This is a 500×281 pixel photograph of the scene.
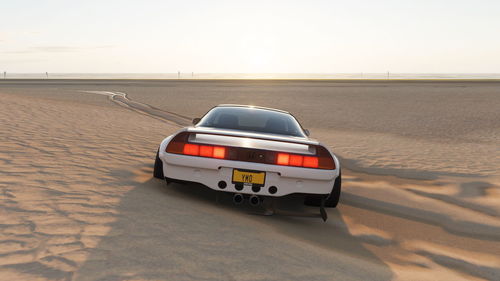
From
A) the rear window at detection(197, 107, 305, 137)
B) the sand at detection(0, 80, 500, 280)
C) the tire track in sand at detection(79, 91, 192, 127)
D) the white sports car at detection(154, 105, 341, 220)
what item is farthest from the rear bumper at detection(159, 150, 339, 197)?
the tire track in sand at detection(79, 91, 192, 127)

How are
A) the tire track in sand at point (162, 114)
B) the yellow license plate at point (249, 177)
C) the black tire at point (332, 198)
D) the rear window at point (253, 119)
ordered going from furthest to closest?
the tire track in sand at point (162, 114) < the rear window at point (253, 119) < the black tire at point (332, 198) < the yellow license plate at point (249, 177)

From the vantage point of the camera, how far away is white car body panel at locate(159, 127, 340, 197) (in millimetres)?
4152

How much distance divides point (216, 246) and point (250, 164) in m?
0.99

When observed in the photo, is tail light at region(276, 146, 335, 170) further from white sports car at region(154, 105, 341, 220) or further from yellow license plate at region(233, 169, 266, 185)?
yellow license plate at region(233, 169, 266, 185)

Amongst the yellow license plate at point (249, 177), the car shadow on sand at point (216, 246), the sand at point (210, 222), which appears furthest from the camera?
the yellow license plate at point (249, 177)

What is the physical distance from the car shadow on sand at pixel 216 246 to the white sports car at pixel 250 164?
323 millimetres

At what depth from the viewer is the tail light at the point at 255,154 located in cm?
414

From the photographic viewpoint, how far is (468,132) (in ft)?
48.7

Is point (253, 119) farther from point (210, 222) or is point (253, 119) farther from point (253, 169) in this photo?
point (210, 222)

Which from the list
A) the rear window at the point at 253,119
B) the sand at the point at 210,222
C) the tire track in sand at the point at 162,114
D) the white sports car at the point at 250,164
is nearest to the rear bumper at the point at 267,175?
the white sports car at the point at 250,164

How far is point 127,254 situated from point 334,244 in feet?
6.33

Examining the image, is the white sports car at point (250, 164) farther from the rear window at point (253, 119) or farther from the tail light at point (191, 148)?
the rear window at point (253, 119)

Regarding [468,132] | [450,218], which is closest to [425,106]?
[468,132]

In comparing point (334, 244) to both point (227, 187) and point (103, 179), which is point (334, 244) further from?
point (103, 179)
